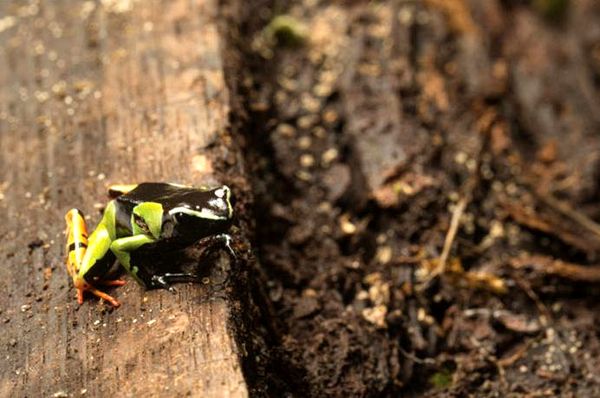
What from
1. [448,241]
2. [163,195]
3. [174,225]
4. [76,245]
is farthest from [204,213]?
[448,241]

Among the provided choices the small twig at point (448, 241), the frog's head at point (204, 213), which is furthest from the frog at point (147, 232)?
the small twig at point (448, 241)

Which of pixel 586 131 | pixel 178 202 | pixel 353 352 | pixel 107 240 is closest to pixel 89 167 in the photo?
pixel 107 240

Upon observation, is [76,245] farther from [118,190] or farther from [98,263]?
[118,190]

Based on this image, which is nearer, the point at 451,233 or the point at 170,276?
the point at 170,276

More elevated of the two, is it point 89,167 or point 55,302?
point 89,167

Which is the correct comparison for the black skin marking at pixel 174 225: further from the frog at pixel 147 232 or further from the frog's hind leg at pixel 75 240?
the frog's hind leg at pixel 75 240

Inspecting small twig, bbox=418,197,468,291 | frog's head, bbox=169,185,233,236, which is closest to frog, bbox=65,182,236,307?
frog's head, bbox=169,185,233,236

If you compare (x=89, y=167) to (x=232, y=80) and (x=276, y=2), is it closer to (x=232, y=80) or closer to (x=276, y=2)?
(x=232, y=80)
